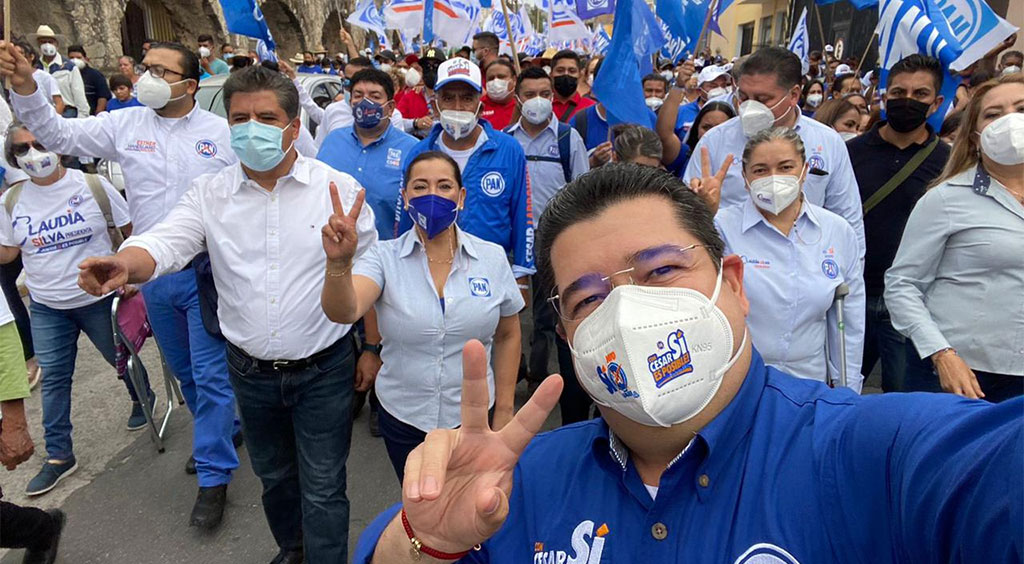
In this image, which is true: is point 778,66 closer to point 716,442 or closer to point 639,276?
point 639,276

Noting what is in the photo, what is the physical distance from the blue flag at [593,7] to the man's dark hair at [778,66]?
4.47 meters

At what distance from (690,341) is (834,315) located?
1655mm

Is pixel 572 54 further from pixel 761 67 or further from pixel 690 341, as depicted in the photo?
pixel 690 341

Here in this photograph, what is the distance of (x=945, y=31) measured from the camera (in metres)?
4.70

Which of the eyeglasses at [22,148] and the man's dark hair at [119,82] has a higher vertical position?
the man's dark hair at [119,82]

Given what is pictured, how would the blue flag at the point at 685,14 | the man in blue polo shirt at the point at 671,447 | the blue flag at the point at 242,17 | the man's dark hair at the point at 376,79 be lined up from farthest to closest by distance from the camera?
the blue flag at the point at 685,14, the blue flag at the point at 242,17, the man's dark hair at the point at 376,79, the man in blue polo shirt at the point at 671,447

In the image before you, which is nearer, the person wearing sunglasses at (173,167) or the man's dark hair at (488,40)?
the person wearing sunglasses at (173,167)

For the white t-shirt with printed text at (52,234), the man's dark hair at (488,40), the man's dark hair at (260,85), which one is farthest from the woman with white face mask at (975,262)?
the man's dark hair at (488,40)

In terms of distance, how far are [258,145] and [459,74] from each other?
1823 millimetres

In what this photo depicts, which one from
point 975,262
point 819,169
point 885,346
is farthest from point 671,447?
point 885,346

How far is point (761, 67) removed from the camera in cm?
357

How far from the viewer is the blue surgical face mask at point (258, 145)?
101 inches

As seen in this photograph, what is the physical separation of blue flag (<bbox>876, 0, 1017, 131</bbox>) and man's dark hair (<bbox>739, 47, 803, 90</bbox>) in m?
1.44

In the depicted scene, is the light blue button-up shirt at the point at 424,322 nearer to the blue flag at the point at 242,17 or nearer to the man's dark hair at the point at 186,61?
the man's dark hair at the point at 186,61
